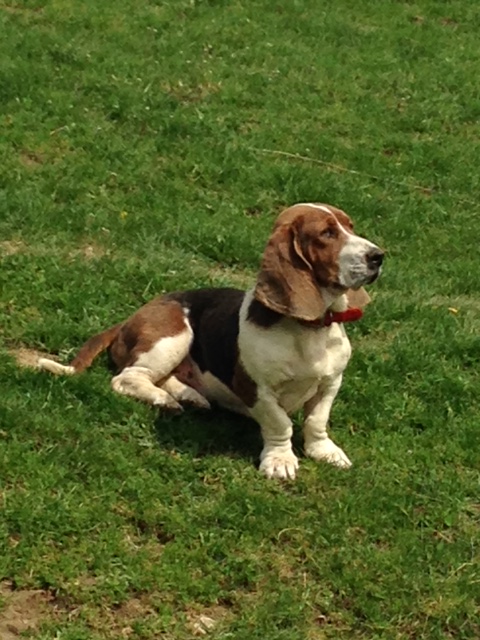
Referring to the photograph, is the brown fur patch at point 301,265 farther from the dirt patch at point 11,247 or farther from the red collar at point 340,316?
the dirt patch at point 11,247

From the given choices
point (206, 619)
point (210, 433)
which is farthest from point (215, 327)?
point (206, 619)

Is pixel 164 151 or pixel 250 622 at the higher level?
pixel 250 622

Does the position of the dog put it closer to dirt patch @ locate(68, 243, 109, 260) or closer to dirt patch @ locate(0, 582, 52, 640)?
dirt patch @ locate(0, 582, 52, 640)

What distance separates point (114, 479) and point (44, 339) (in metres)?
1.82

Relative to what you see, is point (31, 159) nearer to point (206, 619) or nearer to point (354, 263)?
point (354, 263)

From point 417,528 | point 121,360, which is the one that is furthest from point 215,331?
point 417,528

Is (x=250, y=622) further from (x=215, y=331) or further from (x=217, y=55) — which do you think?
(x=217, y=55)

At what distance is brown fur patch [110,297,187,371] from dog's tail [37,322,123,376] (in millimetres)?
63

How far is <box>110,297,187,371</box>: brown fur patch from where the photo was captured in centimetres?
680

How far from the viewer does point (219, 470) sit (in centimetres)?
615

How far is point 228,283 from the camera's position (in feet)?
28.8

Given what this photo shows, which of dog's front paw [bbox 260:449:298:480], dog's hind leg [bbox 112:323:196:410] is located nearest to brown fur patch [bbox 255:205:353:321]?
dog's front paw [bbox 260:449:298:480]

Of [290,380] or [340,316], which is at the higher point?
[340,316]

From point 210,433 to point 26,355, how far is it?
1.42m
